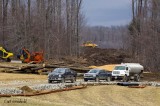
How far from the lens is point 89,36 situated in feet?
578

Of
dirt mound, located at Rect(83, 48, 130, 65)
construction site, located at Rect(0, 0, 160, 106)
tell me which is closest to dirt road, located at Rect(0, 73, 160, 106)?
construction site, located at Rect(0, 0, 160, 106)

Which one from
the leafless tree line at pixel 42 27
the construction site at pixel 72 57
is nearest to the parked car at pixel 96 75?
the construction site at pixel 72 57

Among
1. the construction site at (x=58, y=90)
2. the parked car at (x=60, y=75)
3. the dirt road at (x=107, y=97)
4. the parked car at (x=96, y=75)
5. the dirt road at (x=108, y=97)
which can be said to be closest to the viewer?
the construction site at (x=58, y=90)

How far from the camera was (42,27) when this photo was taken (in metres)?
78.6

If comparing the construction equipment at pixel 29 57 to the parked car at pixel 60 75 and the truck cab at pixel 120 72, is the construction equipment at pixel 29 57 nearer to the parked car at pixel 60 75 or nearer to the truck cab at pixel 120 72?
the truck cab at pixel 120 72

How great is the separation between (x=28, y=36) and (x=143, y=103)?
46615 millimetres

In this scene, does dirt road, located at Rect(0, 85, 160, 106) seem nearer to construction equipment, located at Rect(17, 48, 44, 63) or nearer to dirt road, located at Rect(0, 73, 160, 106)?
dirt road, located at Rect(0, 73, 160, 106)

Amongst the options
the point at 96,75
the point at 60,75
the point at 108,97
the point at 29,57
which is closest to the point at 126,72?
the point at 96,75

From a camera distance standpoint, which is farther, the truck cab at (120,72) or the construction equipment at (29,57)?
the construction equipment at (29,57)

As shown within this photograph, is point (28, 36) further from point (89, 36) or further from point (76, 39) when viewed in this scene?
point (89, 36)

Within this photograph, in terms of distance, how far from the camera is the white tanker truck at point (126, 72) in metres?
51.7

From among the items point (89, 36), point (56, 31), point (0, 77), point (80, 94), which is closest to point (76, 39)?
point (56, 31)

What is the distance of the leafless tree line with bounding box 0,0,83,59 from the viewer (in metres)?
76.7

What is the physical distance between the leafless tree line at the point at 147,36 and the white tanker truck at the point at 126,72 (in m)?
14.4
